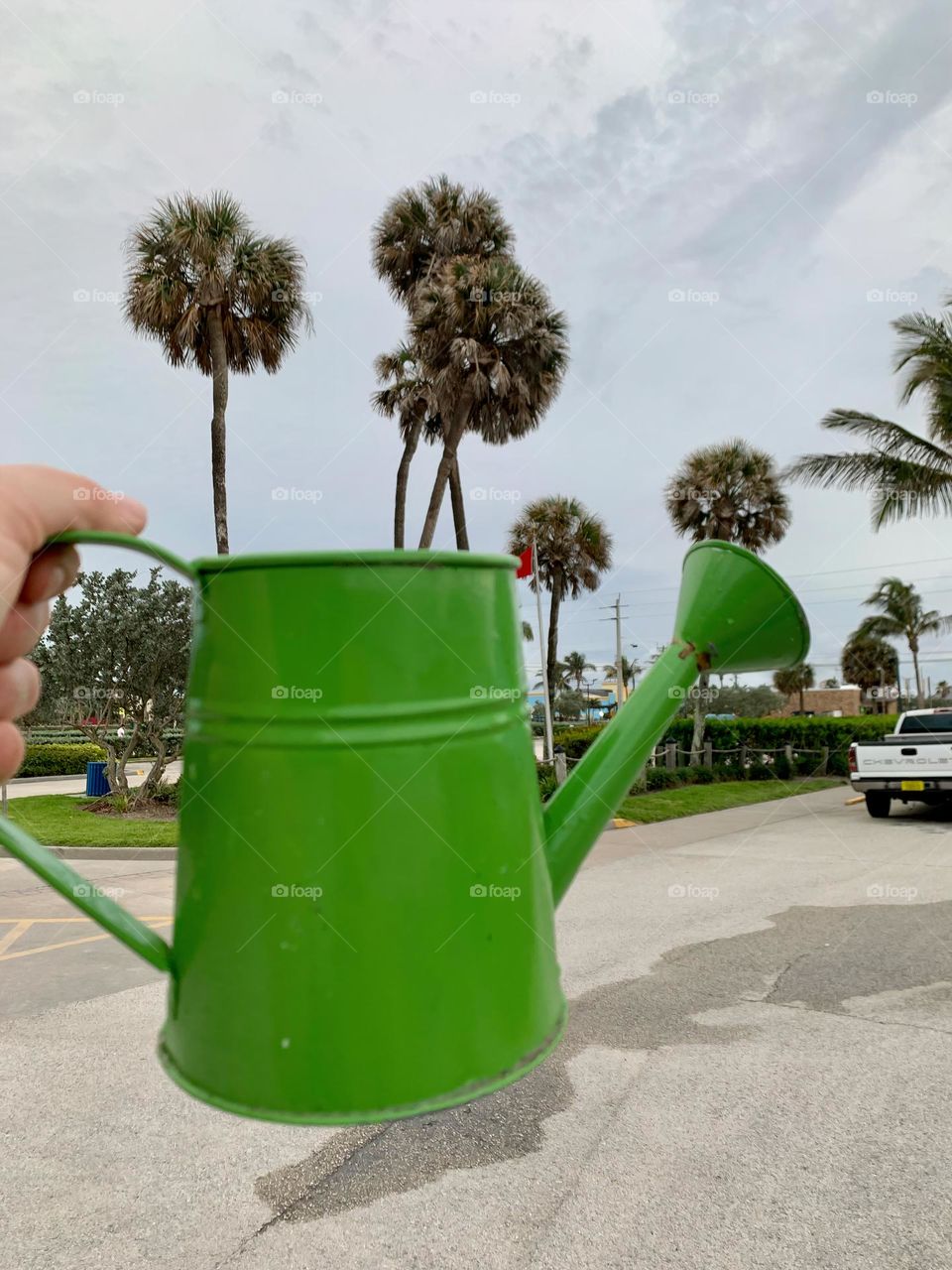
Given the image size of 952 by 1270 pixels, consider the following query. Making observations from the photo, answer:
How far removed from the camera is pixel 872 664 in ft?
176

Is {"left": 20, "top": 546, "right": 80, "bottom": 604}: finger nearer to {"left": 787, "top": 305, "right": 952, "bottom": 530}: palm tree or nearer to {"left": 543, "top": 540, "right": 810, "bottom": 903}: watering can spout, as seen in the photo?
{"left": 543, "top": 540, "right": 810, "bottom": 903}: watering can spout

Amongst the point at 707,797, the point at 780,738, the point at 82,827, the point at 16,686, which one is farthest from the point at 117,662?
the point at 780,738

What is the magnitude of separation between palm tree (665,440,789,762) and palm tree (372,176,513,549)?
732 cm

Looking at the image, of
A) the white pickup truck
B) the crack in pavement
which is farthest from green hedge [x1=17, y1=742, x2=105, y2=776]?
the crack in pavement

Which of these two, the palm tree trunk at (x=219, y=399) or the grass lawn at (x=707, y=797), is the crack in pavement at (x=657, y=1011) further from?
the grass lawn at (x=707, y=797)

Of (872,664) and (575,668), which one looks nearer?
(872,664)

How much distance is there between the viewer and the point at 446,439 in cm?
1399

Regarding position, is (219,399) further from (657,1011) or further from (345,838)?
(345,838)

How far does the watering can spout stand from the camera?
77 centimetres

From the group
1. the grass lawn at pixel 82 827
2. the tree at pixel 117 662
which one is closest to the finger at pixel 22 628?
the grass lawn at pixel 82 827

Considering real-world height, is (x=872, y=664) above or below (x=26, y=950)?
above

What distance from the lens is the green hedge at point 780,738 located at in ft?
72.4

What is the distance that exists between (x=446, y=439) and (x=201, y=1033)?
45.1 ft

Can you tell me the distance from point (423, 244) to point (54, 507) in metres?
17.5
